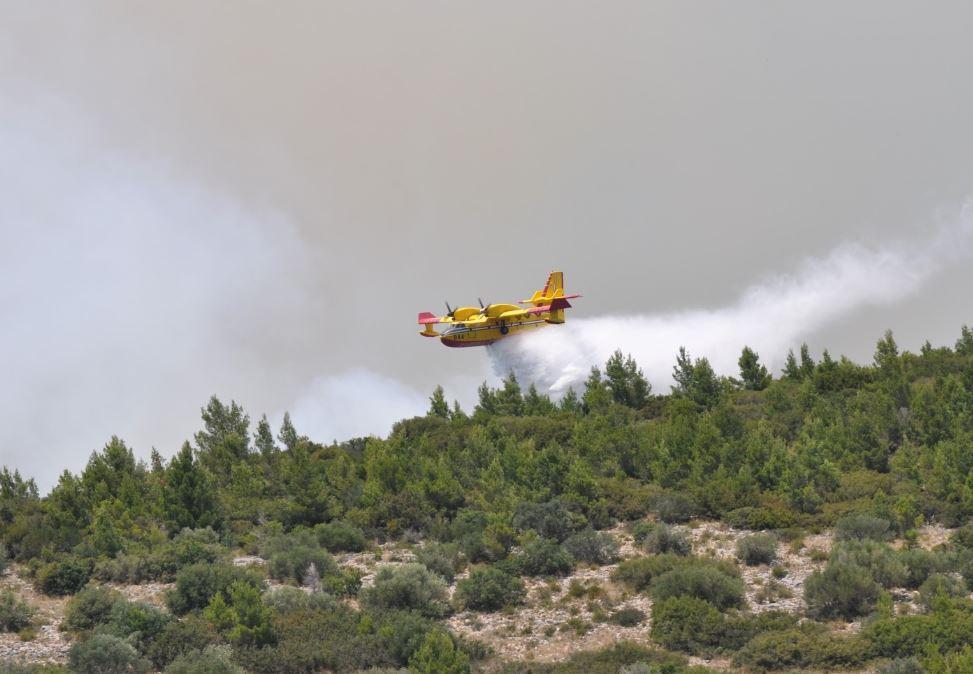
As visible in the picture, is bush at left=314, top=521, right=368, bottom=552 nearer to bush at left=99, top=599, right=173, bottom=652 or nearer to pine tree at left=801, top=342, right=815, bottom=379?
bush at left=99, top=599, right=173, bottom=652

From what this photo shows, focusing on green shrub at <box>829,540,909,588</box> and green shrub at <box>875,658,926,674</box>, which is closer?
green shrub at <box>875,658,926,674</box>

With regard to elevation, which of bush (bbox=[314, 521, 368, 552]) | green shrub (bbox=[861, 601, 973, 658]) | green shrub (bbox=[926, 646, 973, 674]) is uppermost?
bush (bbox=[314, 521, 368, 552])

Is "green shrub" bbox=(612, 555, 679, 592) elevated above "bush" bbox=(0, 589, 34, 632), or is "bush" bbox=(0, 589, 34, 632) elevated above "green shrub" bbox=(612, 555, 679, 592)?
"bush" bbox=(0, 589, 34, 632)

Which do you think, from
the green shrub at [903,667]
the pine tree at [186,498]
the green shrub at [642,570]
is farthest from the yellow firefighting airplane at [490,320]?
the green shrub at [903,667]

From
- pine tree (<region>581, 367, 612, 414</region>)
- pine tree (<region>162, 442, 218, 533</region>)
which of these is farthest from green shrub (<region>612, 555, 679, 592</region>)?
pine tree (<region>581, 367, 612, 414</region>)

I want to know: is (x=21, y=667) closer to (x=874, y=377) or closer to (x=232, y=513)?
(x=232, y=513)

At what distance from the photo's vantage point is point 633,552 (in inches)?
1694

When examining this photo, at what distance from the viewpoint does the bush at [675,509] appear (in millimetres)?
46688

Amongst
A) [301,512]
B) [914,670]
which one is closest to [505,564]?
[301,512]

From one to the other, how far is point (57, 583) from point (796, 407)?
39.6m

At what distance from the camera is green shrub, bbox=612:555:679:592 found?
127 ft

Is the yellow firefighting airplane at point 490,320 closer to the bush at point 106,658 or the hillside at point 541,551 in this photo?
the hillside at point 541,551

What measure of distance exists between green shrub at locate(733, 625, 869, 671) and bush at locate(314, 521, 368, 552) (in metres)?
17.9

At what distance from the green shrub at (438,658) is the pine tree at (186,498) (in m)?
18.9
